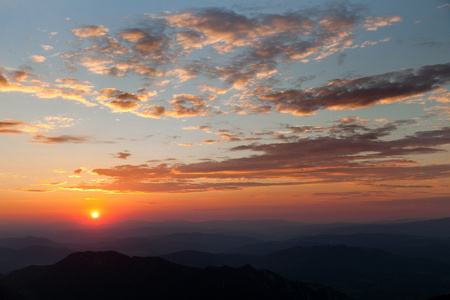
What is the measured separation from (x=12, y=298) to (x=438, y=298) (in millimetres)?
231859

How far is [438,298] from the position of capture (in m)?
180

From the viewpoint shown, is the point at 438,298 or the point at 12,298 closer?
the point at 438,298

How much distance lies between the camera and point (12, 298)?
199250 mm
